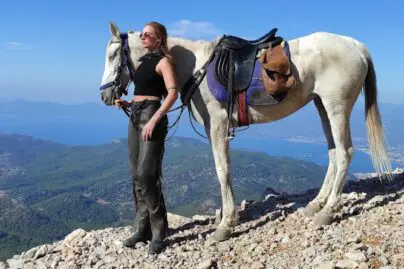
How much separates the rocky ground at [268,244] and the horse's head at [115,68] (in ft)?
8.12

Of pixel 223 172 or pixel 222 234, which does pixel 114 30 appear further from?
pixel 222 234

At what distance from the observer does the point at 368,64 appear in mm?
7125

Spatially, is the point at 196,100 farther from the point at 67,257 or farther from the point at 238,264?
the point at 67,257

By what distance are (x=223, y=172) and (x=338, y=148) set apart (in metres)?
1.93

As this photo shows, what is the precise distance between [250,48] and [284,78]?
789 mm

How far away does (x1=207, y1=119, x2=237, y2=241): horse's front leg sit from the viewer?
6.65m

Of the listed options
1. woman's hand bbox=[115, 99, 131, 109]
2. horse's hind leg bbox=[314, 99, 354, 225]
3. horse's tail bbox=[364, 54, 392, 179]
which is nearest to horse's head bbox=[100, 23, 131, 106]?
woman's hand bbox=[115, 99, 131, 109]

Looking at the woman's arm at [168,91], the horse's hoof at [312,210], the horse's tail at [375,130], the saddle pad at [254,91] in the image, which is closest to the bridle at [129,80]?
the saddle pad at [254,91]

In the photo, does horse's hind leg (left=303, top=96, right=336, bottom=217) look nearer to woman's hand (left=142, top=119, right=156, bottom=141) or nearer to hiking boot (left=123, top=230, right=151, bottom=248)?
hiking boot (left=123, top=230, right=151, bottom=248)

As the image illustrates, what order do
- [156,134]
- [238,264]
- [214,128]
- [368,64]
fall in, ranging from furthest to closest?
[368,64] → [214,128] → [156,134] → [238,264]

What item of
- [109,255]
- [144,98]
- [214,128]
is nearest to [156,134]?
[144,98]

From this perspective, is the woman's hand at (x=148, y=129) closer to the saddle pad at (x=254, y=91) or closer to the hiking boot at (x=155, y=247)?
the saddle pad at (x=254, y=91)

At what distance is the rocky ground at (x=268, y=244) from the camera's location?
542 cm

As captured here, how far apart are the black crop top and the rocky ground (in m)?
2.48
